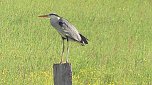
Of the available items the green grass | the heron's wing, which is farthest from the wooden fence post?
the green grass

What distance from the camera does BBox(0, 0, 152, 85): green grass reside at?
8297 mm

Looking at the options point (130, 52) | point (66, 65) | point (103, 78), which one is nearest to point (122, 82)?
point (103, 78)

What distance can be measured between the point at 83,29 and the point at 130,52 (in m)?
2.93

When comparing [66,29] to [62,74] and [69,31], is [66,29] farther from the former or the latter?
[62,74]

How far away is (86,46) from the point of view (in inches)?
423

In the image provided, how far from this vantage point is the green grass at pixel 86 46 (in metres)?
8.30

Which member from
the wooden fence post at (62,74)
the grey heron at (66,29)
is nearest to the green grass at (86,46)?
the grey heron at (66,29)

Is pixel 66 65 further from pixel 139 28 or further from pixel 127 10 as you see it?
pixel 127 10

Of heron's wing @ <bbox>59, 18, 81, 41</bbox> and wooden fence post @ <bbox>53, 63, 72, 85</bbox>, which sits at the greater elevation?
heron's wing @ <bbox>59, 18, 81, 41</bbox>

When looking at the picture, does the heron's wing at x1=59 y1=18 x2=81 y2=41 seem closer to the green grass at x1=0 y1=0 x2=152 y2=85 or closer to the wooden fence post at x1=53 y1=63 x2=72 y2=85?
the wooden fence post at x1=53 y1=63 x2=72 y2=85

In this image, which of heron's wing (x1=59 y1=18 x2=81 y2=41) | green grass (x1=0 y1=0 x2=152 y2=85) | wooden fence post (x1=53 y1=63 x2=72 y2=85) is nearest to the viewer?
wooden fence post (x1=53 y1=63 x2=72 y2=85)

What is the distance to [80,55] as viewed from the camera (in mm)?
9555

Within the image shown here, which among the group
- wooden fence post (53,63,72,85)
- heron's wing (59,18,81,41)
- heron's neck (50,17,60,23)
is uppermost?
heron's neck (50,17,60,23)

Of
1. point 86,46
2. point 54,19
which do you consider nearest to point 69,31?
point 54,19
